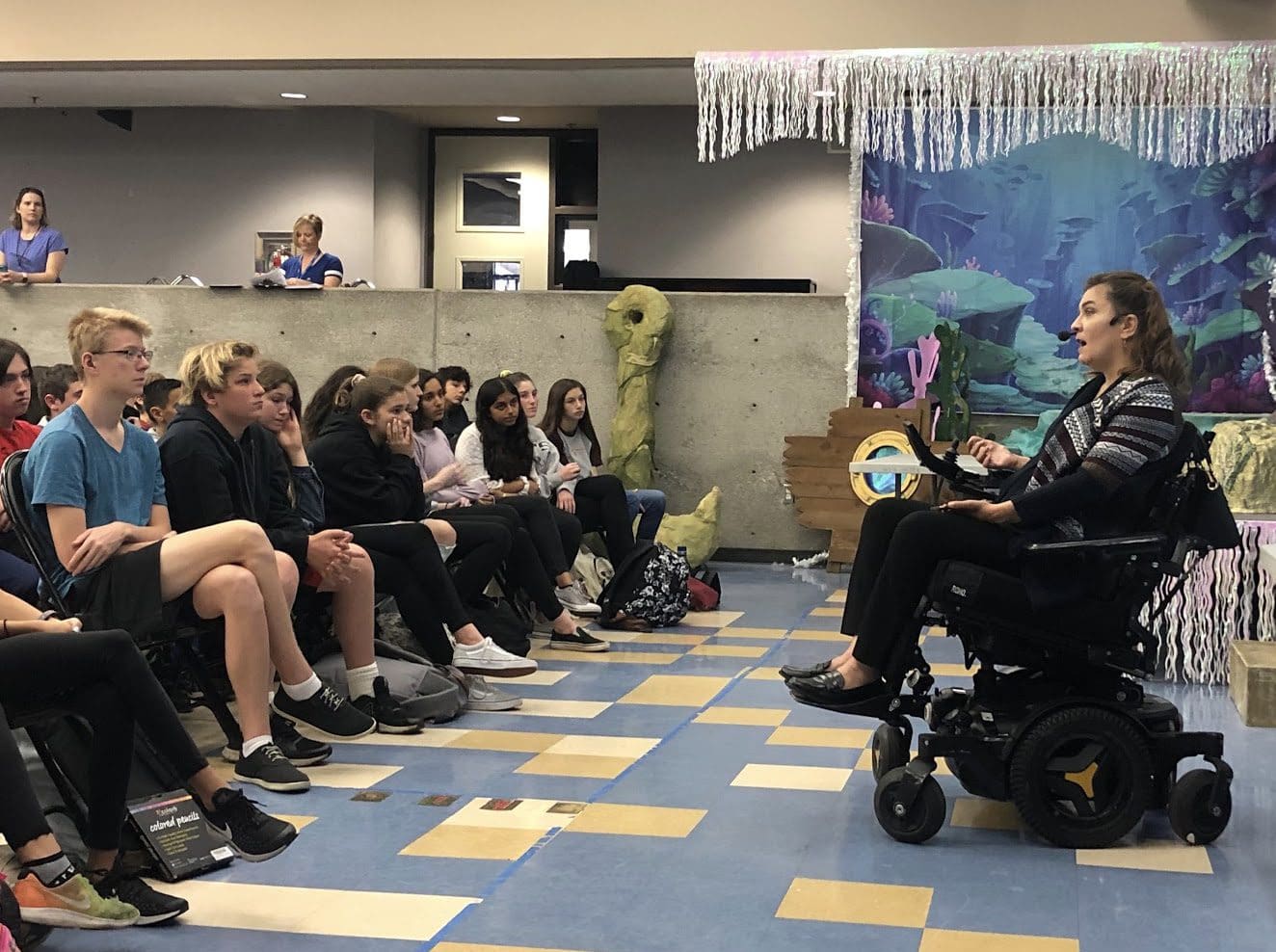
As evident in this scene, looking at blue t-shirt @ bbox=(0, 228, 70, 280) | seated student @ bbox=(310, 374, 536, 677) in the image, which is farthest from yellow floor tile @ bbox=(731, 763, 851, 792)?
blue t-shirt @ bbox=(0, 228, 70, 280)

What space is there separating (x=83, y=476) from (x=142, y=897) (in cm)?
111

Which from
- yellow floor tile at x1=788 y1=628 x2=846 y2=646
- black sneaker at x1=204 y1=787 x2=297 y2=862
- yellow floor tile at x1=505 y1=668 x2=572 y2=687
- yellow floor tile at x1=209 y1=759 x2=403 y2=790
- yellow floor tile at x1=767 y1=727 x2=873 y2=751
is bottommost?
yellow floor tile at x1=788 y1=628 x2=846 y2=646

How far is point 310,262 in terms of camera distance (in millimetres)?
9367

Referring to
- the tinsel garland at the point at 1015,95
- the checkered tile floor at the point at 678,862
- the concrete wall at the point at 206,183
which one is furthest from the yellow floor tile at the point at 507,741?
the concrete wall at the point at 206,183

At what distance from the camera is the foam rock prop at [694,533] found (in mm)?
7795

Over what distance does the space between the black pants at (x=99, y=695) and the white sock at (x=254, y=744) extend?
0.90 m

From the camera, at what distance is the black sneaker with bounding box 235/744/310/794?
3.65 metres

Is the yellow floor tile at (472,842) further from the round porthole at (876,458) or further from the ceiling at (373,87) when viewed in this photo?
the ceiling at (373,87)

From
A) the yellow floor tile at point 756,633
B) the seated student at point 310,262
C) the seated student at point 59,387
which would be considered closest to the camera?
the seated student at point 59,387

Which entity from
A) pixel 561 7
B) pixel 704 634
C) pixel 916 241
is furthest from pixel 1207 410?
pixel 561 7

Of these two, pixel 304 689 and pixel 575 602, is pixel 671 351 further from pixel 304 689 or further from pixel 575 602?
pixel 304 689

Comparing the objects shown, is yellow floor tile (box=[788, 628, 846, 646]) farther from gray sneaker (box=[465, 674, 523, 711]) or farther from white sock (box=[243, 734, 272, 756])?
white sock (box=[243, 734, 272, 756])

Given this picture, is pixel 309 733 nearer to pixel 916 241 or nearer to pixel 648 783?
pixel 648 783

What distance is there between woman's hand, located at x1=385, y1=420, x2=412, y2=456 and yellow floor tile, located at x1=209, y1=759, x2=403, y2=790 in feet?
4.01
